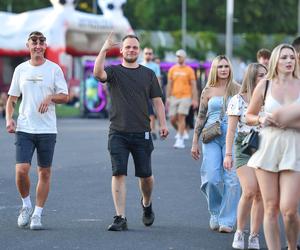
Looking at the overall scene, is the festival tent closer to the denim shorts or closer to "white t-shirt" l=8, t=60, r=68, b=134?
"white t-shirt" l=8, t=60, r=68, b=134

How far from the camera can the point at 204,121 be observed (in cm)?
1037

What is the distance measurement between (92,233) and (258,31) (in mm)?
68874

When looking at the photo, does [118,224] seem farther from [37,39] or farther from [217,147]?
[37,39]

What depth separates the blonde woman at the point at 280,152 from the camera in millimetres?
7500

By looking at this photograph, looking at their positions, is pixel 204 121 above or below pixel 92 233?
above

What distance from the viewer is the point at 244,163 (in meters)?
8.99

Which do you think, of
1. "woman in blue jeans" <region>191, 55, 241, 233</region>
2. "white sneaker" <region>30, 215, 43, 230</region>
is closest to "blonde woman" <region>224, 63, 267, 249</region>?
"woman in blue jeans" <region>191, 55, 241, 233</region>

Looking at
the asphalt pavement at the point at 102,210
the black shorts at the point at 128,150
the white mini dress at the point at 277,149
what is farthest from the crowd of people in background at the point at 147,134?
the white mini dress at the point at 277,149

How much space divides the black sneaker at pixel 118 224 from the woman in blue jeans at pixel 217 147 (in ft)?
2.70

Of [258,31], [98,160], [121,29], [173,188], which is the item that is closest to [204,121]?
[173,188]

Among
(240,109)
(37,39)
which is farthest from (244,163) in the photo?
(37,39)

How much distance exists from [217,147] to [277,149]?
2.66 metres

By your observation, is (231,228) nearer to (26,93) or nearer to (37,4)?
(26,93)

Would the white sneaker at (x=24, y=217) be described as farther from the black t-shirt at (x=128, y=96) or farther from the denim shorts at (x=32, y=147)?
the black t-shirt at (x=128, y=96)
